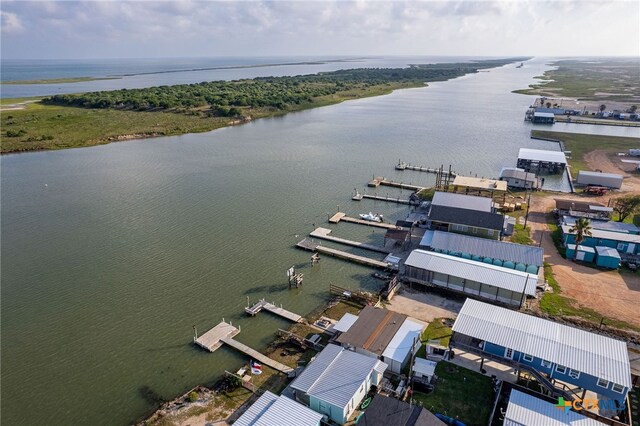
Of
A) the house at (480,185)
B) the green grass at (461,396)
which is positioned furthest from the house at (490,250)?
the house at (480,185)

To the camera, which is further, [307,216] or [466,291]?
[307,216]

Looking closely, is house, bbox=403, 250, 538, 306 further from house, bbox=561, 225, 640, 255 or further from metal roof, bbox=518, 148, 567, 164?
metal roof, bbox=518, 148, 567, 164

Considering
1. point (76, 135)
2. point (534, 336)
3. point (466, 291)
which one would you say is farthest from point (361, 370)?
point (76, 135)

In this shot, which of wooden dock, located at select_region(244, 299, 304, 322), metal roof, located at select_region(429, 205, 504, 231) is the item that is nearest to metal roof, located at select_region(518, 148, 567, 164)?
metal roof, located at select_region(429, 205, 504, 231)

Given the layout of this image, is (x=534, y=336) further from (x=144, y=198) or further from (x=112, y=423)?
(x=144, y=198)

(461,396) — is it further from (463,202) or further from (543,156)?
(543,156)

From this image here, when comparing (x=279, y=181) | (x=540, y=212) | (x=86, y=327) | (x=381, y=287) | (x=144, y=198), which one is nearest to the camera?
(x=86, y=327)
